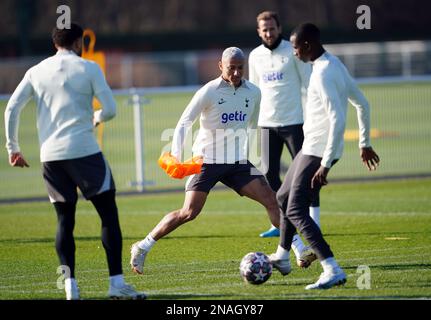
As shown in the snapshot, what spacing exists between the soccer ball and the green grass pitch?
9 centimetres

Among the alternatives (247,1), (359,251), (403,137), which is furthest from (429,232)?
(247,1)

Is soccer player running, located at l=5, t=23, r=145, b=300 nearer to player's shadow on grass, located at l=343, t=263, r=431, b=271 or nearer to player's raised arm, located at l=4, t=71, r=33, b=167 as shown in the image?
player's raised arm, located at l=4, t=71, r=33, b=167

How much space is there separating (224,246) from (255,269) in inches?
121

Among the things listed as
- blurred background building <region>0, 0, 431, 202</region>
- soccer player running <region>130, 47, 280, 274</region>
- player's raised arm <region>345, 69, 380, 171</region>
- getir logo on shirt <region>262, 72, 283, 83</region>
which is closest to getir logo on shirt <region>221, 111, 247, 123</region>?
soccer player running <region>130, 47, 280, 274</region>

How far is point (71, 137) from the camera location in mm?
9930

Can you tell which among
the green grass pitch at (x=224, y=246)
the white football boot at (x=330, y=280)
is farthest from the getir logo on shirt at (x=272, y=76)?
the white football boot at (x=330, y=280)

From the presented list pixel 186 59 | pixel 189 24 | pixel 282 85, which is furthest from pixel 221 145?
pixel 189 24

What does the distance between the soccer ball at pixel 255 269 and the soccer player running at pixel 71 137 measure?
1233mm

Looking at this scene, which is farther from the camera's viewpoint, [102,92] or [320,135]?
[320,135]

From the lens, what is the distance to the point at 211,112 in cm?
1177

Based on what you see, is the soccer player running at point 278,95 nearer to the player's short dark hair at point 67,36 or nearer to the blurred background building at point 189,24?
the player's short dark hair at point 67,36

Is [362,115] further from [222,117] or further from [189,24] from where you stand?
[189,24]

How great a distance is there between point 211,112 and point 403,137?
1774 cm

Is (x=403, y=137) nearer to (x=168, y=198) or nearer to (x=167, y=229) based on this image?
(x=168, y=198)
